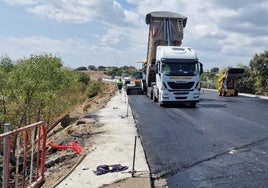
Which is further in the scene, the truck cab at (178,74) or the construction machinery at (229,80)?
the construction machinery at (229,80)

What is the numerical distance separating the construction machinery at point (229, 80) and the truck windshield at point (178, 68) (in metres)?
14.0

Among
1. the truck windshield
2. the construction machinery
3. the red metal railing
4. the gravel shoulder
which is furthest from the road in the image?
the construction machinery

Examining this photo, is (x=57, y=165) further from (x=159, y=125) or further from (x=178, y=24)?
(x=178, y=24)

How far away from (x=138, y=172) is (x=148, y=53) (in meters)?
22.3

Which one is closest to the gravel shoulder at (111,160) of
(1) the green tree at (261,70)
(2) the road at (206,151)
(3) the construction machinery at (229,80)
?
(2) the road at (206,151)

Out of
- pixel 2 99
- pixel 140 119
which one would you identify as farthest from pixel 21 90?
pixel 140 119

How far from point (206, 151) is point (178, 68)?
1330 cm

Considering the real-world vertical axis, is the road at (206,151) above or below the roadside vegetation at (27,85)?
below

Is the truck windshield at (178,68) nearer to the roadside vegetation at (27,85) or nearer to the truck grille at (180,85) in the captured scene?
the truck grille at (180,85)

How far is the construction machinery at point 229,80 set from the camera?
122 ft

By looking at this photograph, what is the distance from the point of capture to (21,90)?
23.0m

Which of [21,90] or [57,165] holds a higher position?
[21,90]

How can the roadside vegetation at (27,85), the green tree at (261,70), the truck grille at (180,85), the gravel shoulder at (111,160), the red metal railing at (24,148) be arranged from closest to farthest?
the red metal railing at (24,148)
the gravel shoulder at (111,160)
the roadside vegetation at (27,85)
the truck grille at (180,85)
the green tree at (261,70)

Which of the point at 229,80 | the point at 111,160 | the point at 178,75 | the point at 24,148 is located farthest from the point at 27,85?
the point at 229,80
